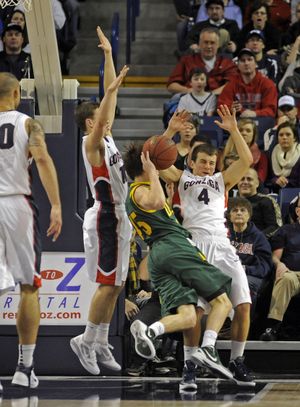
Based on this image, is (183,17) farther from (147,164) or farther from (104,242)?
(147,164)

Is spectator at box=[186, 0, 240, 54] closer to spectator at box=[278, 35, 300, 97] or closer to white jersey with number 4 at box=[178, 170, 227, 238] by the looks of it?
spectator at box=[278, 35, 300, 97]

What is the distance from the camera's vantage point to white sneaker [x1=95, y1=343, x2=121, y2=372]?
1045cm

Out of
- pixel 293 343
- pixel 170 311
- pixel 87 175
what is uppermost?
pixel 87 175

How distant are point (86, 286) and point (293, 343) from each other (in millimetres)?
1993

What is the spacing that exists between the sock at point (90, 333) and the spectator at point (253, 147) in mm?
3405

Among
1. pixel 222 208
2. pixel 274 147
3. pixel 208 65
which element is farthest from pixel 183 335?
pixel 208 65

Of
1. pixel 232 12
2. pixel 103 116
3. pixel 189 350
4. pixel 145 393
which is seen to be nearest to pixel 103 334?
pixel 189 350

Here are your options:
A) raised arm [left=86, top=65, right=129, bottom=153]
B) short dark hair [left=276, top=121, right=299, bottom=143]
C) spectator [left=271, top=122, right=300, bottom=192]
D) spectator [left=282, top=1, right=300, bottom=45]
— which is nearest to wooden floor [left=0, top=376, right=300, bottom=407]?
raised arm [left=86, top=65, right=129, bottom=153]

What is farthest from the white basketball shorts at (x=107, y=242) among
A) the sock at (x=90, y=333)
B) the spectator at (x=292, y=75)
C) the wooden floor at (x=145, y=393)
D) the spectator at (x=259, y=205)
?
the spectator at (x=292, y=75)

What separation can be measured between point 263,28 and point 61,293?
7316 mm

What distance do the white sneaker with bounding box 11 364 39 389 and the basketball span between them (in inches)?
74.3

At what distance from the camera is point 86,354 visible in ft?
34.1

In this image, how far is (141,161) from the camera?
32.9ft

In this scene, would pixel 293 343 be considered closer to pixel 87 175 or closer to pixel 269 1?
pixel 87 175
